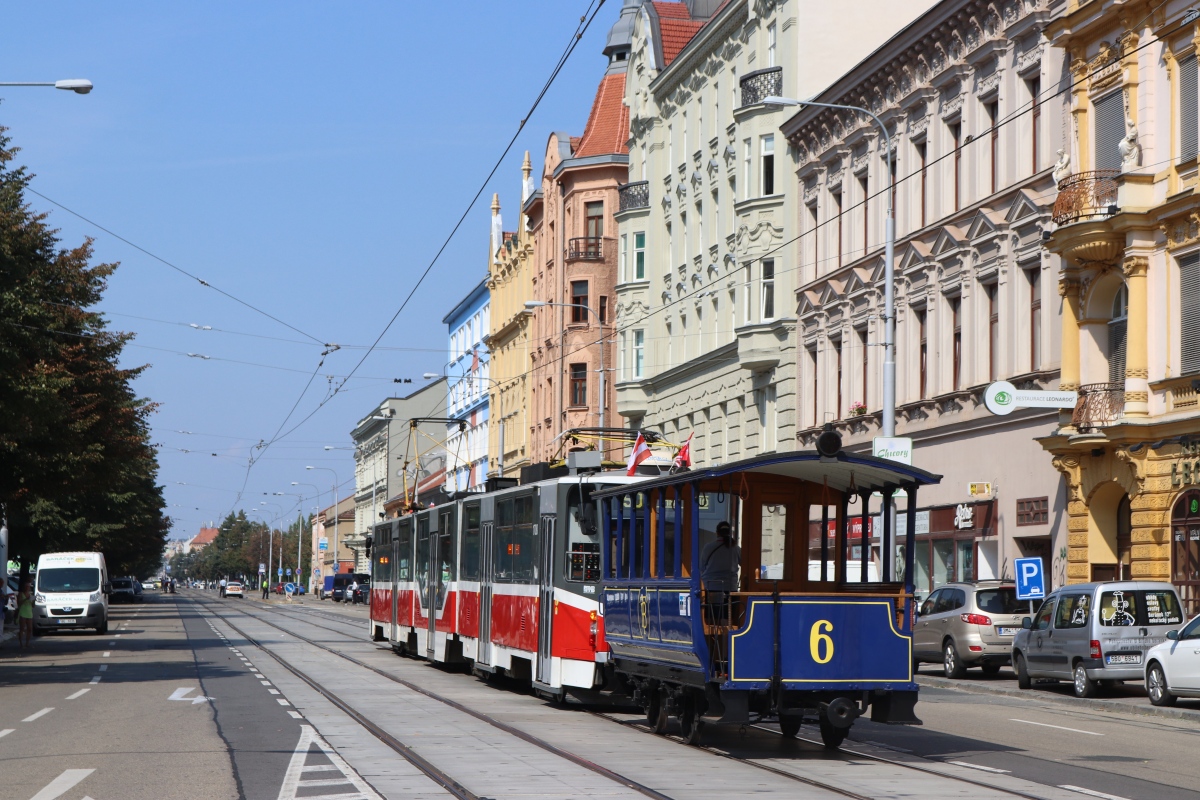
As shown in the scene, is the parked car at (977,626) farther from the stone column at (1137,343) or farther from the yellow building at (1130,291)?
the stone column at (1137,343)

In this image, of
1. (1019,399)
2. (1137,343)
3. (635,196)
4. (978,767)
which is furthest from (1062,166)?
(635,196)

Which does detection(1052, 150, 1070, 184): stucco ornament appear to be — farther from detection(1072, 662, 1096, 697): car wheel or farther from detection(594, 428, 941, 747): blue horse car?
detection(594, 428, 941, 747): blue horse car

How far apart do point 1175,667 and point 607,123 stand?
53.1m

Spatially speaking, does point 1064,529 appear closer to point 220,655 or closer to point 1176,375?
point 1176,375

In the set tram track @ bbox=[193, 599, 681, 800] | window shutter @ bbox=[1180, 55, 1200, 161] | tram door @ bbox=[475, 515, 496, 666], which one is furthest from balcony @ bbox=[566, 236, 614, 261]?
tram door @ bbox=[475, 515, 496, 666]

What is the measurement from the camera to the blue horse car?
15336 mm

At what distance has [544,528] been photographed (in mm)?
22625

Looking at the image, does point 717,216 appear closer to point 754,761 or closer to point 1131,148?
point 1131,148

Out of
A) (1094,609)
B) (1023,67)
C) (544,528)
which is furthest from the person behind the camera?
(1023,67)

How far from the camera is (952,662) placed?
30.1m

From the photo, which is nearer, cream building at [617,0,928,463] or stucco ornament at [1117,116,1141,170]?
stucco ornament at [1117,116,1141,170]

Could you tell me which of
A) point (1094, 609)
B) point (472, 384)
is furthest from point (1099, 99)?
point (472, 384)

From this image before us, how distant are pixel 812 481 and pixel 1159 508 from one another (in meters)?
14.9

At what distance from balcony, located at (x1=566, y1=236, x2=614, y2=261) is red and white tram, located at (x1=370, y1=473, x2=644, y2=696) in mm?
36029
